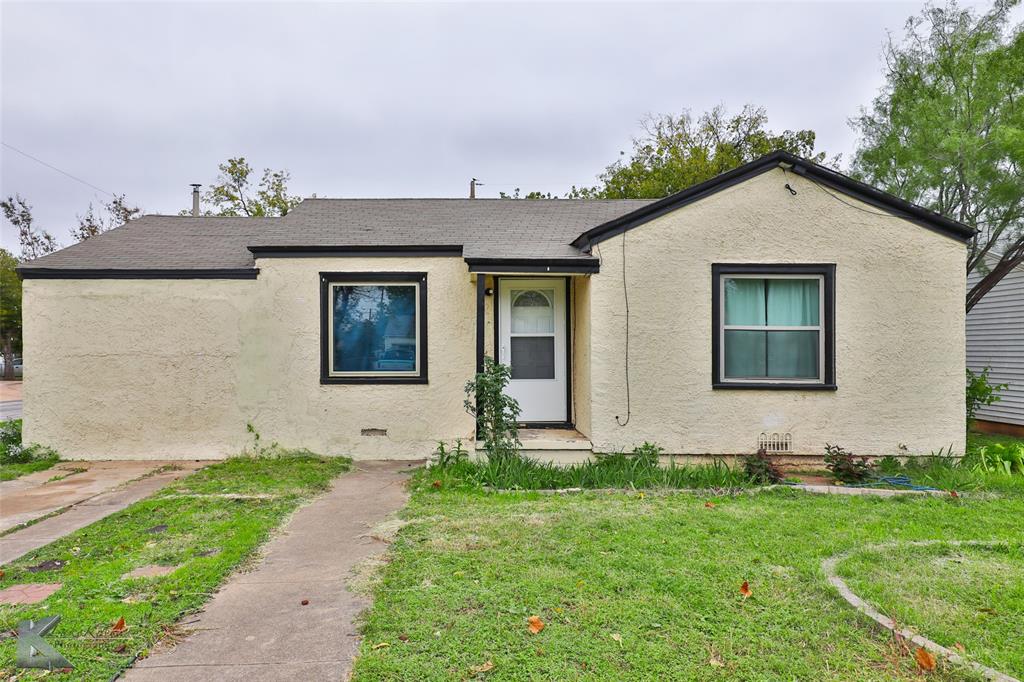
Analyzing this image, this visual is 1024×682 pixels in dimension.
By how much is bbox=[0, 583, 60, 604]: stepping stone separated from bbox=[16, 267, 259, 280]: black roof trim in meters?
5.29

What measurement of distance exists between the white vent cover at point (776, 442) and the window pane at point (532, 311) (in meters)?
3.22

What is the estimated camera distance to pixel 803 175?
23.7 feet

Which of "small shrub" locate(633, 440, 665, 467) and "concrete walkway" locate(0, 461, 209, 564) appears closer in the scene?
"concrete walkway" locate(0, 461, 209, 564)

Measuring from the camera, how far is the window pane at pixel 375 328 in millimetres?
8523

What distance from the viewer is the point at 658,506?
5641 millimetres

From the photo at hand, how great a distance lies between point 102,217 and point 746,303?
99.6 feet

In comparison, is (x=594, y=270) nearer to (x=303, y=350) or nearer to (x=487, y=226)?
(x=487, y=226)

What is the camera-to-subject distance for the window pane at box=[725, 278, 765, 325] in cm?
743

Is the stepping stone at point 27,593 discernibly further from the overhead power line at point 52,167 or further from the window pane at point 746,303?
the overhead power line at point 52,167

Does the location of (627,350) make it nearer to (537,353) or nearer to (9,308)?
(537,353)

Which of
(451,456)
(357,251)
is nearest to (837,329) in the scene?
(451,456)

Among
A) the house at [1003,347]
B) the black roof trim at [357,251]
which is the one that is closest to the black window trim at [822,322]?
the black roof trim at [357,251]

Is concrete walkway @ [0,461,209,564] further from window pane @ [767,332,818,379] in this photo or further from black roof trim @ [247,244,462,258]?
window pane @ [767,332,818,379]

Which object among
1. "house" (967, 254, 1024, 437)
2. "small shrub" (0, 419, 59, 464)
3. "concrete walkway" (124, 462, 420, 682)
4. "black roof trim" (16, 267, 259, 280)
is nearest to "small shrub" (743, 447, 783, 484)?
"concrete walkway" (124, 462, 420, 682)
